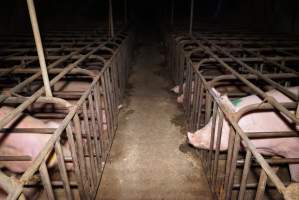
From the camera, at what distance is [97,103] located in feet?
9.95

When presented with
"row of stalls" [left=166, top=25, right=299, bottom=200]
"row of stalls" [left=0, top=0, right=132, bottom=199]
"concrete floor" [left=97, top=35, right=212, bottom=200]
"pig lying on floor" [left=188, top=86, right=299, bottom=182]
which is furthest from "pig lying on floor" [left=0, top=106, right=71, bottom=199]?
"pig lying on floor" [left=188, top=86, right=299, bottom=182]

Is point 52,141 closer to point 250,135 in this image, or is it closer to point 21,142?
point 21,142

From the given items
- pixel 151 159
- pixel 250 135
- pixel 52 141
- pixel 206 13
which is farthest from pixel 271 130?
pixel 206 13

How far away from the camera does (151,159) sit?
12.3 ft

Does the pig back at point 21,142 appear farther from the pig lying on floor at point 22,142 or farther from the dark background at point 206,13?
the dark background at point 206,13

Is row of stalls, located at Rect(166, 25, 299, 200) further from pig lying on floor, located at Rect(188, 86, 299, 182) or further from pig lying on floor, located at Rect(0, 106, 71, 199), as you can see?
pig lying on floor, located at Rect(0, 106, 71, 199)

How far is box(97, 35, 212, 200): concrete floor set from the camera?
3156mm

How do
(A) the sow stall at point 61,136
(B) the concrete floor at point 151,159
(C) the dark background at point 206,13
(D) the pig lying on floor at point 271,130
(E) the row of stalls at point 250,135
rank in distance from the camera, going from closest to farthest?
(A) the sow stall at point 61,136
(E) the row of stalls at point 250,135
(D) the pig lying on floor at point 271,130
(B) the concrete floor at point 151,159
(C) the dark background at point 206,13

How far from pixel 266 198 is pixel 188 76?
Answer: 83.5 inches

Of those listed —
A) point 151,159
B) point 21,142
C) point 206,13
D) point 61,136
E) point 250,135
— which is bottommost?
point 151,159

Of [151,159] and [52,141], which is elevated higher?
[52,141]

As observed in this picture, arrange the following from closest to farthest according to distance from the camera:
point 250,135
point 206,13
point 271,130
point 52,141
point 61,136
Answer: point 52,141
point 250,135
point 271,130
point 61,136
point 206,13

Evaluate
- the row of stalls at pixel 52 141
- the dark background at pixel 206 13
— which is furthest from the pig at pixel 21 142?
the dark background at pixel 206 13

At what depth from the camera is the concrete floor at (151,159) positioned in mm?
3156
